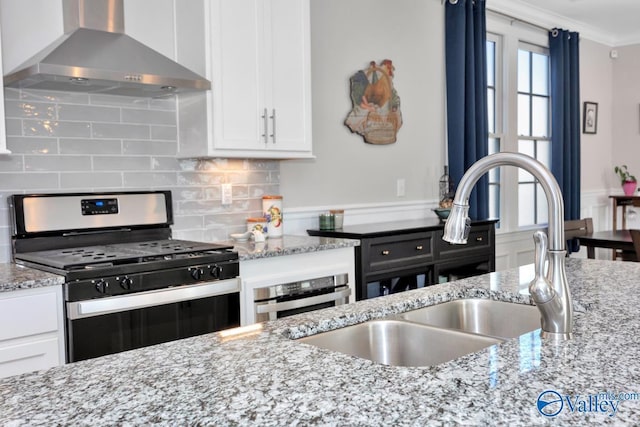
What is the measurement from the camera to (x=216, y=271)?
2.71 meters

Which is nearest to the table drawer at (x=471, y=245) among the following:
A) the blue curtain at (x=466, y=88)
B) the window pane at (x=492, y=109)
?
the blue curtain at (x=466, y=88)

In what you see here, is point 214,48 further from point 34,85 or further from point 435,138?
point 435,138

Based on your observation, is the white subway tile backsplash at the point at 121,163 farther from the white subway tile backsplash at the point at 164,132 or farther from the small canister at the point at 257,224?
the small canister at the point at 257,224

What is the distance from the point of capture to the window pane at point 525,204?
19.0 feet

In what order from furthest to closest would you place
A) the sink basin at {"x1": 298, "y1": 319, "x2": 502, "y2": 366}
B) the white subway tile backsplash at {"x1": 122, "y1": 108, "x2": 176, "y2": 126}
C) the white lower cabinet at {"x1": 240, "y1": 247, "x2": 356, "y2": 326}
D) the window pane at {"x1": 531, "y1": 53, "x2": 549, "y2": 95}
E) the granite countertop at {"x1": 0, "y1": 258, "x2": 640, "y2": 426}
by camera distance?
the window pane at {"x1": 531, "y1": 53, "x2": 549, "y2": 95}
the white subway tile backsplash at {"x1": 122, "y1": 108, "x2": 176, "y2": 126}
the white lower cabinet at {"x1": 240, "y1": 247, "x2": 356, "y2": 326}
the sink basin at {"x1": 298, "y1": 319, "x2": 502, "y2": 366}
the granite countertop at {"x1": 0, "y1": 258, "x2": 640, "y2": 426}

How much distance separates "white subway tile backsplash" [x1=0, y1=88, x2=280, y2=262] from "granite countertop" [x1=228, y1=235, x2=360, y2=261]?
0.27 metres

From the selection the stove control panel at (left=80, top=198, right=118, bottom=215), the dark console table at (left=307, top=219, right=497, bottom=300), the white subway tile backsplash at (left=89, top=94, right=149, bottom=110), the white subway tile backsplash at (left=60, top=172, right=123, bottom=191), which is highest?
the white subway tile backsplash at (left=89, top=94, right=149, bottom=110)

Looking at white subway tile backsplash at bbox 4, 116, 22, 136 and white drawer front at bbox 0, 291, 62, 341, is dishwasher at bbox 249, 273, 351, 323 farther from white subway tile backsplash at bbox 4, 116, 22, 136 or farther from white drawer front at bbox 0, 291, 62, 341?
white subway tile backsplash at bbox 4, 116, 22, 136

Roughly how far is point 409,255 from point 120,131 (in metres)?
1.75

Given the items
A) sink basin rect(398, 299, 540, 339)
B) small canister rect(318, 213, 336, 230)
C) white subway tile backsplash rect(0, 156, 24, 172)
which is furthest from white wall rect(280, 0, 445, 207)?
sink basin rect(398, 299, 540, 339)

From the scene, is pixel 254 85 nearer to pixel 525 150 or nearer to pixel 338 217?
pixel 338 217

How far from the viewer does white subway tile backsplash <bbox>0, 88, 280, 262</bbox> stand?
2.78 m

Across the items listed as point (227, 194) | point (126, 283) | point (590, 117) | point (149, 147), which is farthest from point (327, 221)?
point (590, 117)

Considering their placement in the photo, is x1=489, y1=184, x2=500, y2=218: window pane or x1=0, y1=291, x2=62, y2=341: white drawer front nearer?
x1=0, y1=291, x2=62, y2=341: white drawer front
